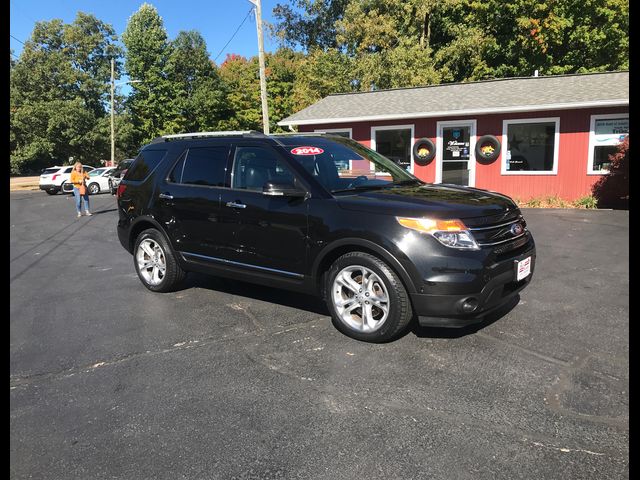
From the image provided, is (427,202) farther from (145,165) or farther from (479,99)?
(479,99)

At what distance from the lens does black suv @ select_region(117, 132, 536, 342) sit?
3.90 m

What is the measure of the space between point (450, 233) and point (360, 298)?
932 millimetres

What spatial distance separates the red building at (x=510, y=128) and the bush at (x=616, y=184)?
0.30 m

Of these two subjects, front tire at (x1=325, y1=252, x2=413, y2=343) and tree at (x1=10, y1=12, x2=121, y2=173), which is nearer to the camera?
tree at (x1=10, y1=12, x2=121, y2=173)

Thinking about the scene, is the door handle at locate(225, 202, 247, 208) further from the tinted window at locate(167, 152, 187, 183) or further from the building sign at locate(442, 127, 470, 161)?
the building sign at locate(442, 127, 470, 161)

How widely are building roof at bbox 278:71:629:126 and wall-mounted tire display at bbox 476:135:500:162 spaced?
2.76ft

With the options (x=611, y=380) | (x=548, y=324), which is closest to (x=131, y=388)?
(x=611, y=380)

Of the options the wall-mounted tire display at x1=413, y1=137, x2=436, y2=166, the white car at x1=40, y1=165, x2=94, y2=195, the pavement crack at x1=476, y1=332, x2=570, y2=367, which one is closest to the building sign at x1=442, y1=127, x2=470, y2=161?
the wall-mounted tire display at x1=413, y1=137, x2=436, y2=166

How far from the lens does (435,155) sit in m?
16.1

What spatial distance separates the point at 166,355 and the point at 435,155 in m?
13.6

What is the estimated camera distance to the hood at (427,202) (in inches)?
157

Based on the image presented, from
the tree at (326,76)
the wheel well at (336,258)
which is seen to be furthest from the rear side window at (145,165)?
the tree at (326,76)

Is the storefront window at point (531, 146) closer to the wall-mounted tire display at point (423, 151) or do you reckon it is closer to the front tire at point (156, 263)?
the wall-mounted tire display at point (423, 151)
